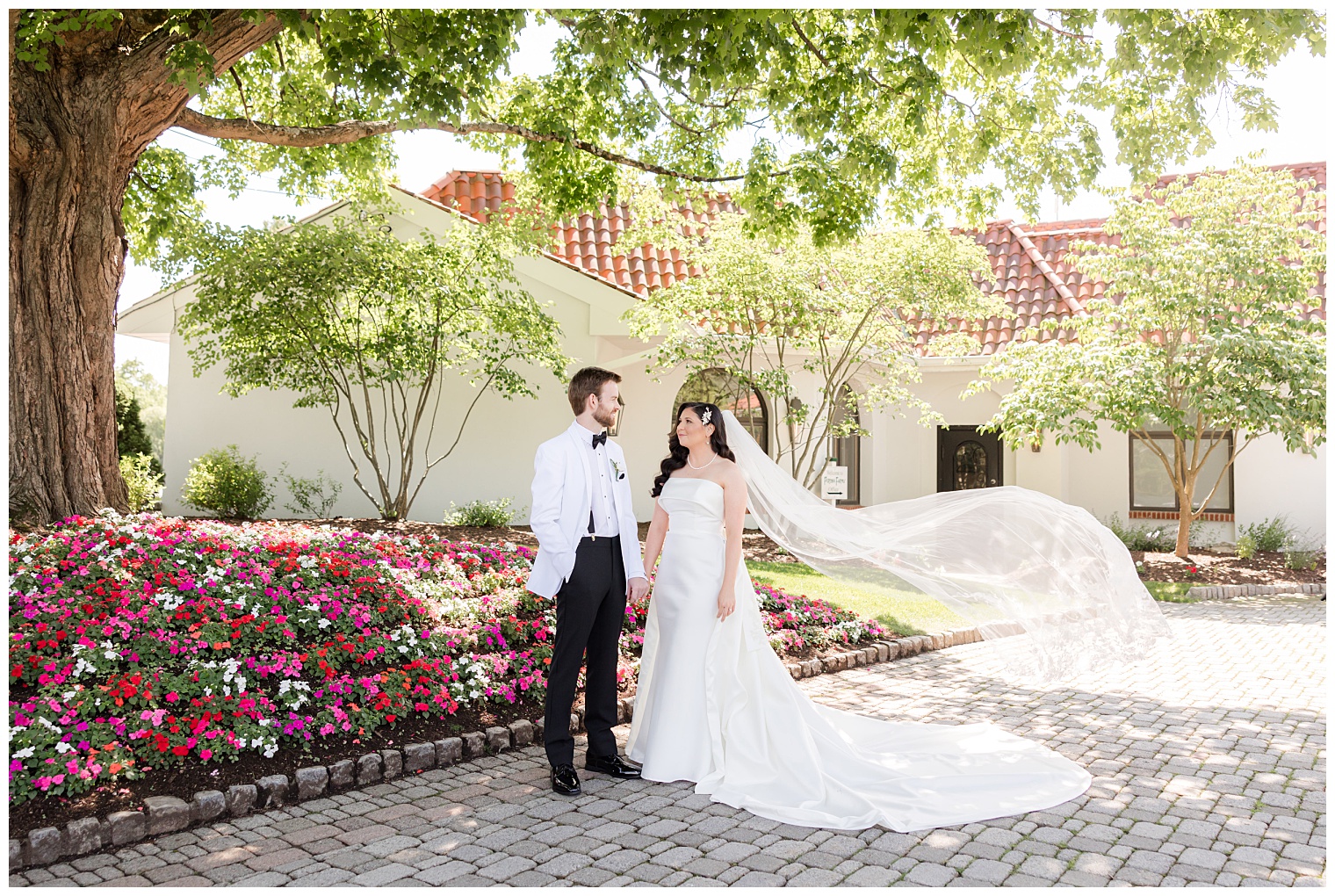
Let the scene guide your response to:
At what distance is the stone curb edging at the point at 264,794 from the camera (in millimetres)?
4211

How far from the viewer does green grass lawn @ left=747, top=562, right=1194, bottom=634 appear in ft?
34.0

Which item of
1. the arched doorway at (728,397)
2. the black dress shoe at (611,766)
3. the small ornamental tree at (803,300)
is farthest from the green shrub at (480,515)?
the black dress shoe at (611,766)

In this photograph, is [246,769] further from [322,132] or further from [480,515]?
[480,515]

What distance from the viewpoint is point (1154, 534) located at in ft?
59.8

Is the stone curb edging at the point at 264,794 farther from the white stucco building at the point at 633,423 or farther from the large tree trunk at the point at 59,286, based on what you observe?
the white stucco building at the point at 633,423

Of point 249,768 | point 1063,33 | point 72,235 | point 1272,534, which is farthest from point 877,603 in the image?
point 1272,534

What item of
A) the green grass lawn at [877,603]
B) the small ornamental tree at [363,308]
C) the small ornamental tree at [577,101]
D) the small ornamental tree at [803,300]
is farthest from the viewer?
the small ornamental tree at [803,300]

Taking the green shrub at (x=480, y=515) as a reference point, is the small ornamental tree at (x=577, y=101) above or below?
above

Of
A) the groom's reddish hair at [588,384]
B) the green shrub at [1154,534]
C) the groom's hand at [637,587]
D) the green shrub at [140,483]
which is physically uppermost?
the groom's reddish hair at [588,384]

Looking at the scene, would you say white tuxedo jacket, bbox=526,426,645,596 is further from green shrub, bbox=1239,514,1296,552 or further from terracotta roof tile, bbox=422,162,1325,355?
green shrub, bbox=1239,514,1296,552

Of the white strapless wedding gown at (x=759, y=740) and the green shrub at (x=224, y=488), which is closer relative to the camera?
the white strapless wedding gown at (x=759, y=740)

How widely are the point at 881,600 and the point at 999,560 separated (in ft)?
17.7

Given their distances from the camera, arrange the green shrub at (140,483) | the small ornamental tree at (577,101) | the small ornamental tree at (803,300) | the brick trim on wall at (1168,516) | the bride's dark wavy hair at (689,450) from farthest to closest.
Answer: the brick trim on wall at (1168,516) < the green shrub at (140,483) < the small ornamental tree at (803,300) < the small ornamental tree at (577,101) < the bride's dark wavy hair at (689,450)

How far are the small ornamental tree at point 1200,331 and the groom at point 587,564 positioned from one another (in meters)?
10.5
